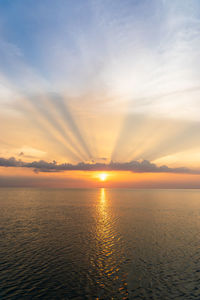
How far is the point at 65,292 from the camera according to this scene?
26688 millimetres

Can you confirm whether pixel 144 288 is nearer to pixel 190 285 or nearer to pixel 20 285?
pixel 190 285

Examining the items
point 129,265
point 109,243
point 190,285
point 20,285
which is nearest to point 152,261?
point 129,265

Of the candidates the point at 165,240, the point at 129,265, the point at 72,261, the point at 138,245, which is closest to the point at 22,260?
the point at 72,261

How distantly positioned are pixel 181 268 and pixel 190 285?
627 cm

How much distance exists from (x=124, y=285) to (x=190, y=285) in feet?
30.9

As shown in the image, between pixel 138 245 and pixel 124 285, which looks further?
pixel 138 245

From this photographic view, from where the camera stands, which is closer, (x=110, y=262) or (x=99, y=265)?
(x=99, y=265)

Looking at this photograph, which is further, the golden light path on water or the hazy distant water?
the golden light path on water

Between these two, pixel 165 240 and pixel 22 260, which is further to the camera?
pixel 165 240

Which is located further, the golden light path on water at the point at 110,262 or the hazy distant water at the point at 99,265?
the golden light path on water at the point at 110,262

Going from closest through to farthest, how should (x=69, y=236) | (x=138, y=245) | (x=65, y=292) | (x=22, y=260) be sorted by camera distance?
(x=65, y=292), (x=22, y=260), (x=138, y=245), (x=69, y=236)

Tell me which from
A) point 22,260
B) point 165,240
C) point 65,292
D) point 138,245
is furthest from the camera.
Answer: point 165,240

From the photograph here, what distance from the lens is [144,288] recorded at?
27781mm

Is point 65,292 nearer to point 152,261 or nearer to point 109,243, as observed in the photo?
point 152,261
